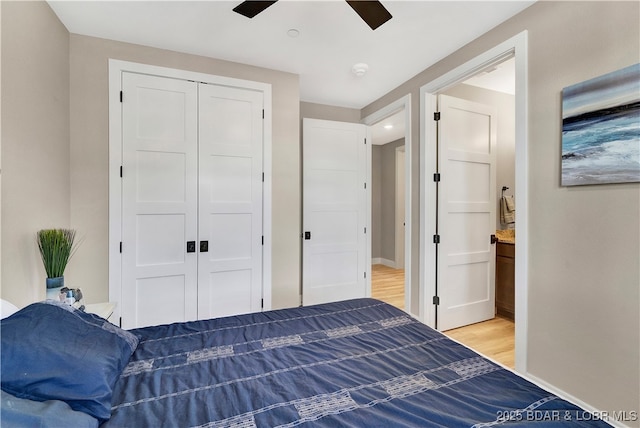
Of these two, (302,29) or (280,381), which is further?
(302,29)

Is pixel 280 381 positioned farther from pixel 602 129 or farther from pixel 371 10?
pixel 602 129

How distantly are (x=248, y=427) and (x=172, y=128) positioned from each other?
2428mm

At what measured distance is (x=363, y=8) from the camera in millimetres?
1436

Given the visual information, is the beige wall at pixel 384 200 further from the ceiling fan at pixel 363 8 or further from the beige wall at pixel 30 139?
the beige wall at pixel 30 139

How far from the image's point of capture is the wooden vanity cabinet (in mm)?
3107

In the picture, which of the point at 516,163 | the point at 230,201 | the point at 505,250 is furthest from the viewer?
the point at 505,250

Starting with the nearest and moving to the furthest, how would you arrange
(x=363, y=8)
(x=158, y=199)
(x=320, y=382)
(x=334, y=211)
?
(x=320, y=382), (x=363, y=8), (x=158, y=199), (x=334, y=211)

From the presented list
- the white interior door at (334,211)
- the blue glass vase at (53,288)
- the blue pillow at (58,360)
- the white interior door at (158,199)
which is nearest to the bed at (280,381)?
the blue pillow at (58,360)

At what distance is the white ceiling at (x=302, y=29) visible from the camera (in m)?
1.92

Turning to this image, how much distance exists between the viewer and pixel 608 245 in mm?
1549

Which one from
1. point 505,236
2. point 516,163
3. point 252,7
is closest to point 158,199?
point 252,7

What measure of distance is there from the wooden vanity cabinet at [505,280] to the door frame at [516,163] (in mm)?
1035

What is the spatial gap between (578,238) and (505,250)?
5.26 ft

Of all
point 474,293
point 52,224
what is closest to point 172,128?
point 52,224
